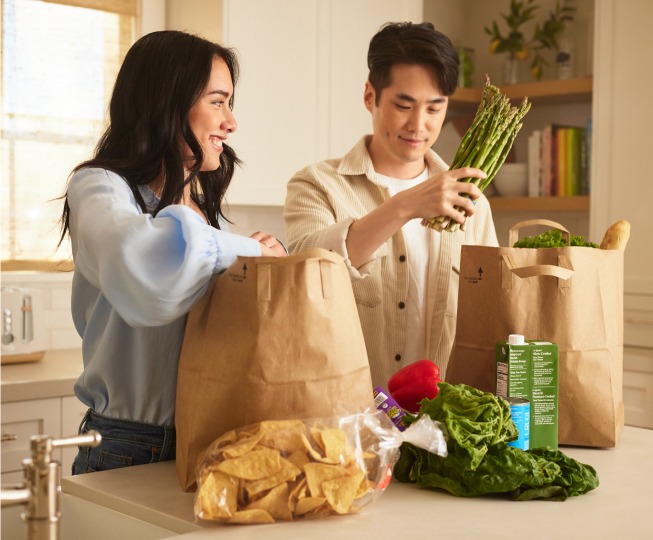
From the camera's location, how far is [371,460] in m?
1.27

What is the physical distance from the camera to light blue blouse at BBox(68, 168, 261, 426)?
1242 millimetres

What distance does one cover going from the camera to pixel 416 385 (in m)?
Answer: 1.70

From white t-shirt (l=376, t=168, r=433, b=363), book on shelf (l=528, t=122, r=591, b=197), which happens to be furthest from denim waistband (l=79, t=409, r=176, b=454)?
book on shelf (l=528, t=122, r=591, b=197)

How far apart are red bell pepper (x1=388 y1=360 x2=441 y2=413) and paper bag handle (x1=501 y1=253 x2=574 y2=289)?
0.71 feet

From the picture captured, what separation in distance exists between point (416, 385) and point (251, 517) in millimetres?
574

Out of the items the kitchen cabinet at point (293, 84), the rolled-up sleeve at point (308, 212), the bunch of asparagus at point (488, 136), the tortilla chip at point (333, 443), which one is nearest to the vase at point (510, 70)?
the kitchen cabinet at point (293, 84)

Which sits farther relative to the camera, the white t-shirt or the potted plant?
the potted plant

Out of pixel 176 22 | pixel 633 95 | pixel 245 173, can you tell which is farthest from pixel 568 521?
pixel 176 22

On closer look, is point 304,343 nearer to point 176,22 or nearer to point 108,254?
point 108,254

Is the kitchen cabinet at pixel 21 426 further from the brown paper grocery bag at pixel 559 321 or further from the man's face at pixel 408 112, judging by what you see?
the brown paper grocery bag at pixel 559 321

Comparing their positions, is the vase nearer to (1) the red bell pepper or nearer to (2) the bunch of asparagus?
(2) the bunch of asparagus

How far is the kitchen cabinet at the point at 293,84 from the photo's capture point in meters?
3.42

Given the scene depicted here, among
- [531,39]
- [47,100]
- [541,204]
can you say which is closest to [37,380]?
[47,100]

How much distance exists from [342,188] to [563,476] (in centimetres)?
109
